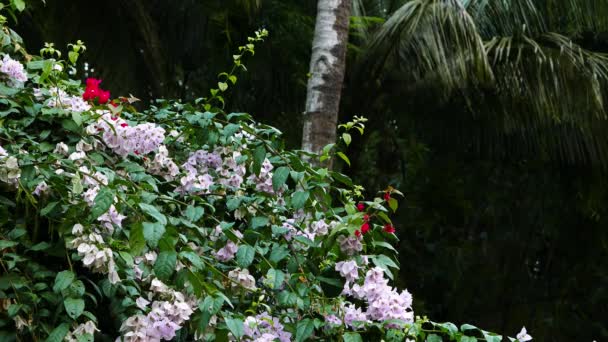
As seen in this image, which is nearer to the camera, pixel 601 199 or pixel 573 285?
pixel 601 199

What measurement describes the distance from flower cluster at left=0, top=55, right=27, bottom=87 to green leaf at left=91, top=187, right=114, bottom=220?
84 centimetres

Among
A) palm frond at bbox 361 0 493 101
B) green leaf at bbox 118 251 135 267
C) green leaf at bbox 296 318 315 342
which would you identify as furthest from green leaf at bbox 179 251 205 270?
palm frond at bbox 361 0 493 101

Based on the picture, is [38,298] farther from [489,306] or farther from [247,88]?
[489,306]

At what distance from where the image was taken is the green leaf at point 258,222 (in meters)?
2.30

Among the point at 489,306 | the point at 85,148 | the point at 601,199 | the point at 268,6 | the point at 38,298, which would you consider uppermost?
the point at 268,6

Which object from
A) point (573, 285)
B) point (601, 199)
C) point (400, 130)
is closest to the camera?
Answer: point (601, 199)

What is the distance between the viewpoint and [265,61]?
24.6 ft

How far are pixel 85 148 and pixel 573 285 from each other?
8.58m

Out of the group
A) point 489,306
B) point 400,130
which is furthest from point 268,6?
point 489,306

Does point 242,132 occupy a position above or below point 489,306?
above

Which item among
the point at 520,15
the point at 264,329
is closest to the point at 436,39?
the point at 520,15

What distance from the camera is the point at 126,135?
2441mm

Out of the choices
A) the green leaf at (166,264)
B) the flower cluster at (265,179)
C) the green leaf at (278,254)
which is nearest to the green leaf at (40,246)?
the green leaf at (166,264)

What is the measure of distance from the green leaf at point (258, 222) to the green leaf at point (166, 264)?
45 cm
